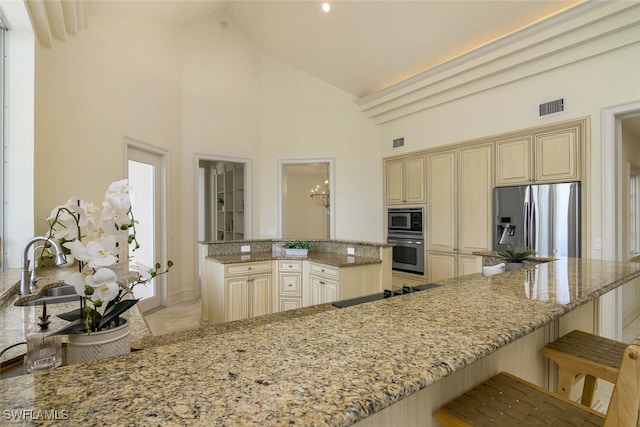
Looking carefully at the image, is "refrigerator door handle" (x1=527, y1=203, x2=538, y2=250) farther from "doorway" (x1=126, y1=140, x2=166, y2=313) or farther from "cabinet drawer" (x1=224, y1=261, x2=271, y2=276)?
"doorway" (x1=126, y1=140, x2=166, y2=313)

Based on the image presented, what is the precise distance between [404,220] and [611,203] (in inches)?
92.4

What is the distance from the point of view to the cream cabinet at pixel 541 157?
3.05m

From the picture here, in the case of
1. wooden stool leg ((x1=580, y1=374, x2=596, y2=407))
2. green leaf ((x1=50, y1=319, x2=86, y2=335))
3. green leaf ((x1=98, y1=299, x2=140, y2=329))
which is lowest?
wooden stool leg ((x1=580, y1=374, x2=596, y2=407))

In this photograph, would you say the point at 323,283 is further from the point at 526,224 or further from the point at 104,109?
the point at 104,109

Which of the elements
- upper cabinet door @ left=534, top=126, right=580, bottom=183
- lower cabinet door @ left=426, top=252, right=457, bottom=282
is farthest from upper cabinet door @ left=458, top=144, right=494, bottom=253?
upper cabinet door @ left=534, top=126, right=580, bottom=183

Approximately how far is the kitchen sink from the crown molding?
4.29 meters

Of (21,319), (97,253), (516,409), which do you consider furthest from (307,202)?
(97,253)

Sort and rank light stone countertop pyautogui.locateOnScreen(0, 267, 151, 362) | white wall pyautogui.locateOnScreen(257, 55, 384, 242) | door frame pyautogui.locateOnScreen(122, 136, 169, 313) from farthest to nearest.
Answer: white wall pyautogui.locateOnScreen(257, 55, 384, 242) < door frame pyautogui.locateOnScreen(122, 136, 169, 313) < light stone countertop pyautogui.locateOnScreen(0, 267, 151, 362)

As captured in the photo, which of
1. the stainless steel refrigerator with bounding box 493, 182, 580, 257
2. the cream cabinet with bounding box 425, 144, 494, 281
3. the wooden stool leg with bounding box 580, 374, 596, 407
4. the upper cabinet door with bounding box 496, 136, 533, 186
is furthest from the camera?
the cream cabinet with bounding box 425, 144, 494, 281

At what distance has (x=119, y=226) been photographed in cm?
81

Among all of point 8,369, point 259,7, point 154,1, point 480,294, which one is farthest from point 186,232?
point 480,294

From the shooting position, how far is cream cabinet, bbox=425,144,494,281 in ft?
12.4

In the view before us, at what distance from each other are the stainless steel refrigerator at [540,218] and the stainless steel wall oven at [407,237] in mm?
1045

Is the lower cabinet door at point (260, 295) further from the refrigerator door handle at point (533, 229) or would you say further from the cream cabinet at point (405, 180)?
the refrigerator door handle at point (533, 229)
